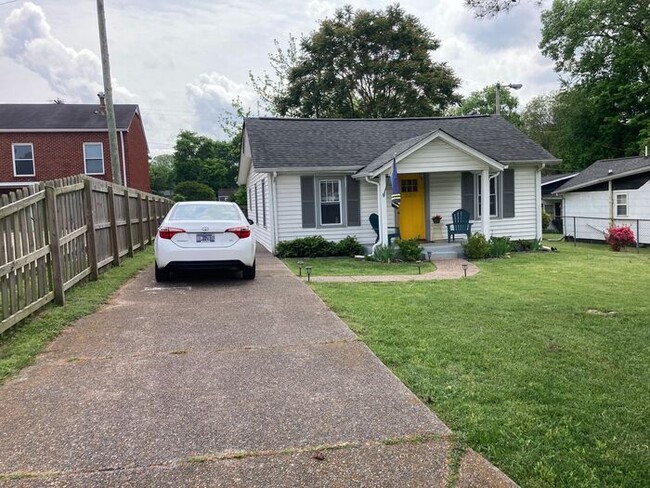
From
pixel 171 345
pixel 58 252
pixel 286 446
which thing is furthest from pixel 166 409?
pixel 58 252

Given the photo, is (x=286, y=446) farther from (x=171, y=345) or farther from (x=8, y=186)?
(x=8, y=186)

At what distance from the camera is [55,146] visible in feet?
90.9

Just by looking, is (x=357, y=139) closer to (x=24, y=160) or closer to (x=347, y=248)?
(x=347, y=248)

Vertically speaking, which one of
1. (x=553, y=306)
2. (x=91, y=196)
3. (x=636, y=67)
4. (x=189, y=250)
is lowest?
(x=553, y=306)

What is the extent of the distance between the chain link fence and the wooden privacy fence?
17.5 meters

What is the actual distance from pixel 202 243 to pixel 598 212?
65.5 feet

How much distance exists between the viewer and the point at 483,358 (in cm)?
470

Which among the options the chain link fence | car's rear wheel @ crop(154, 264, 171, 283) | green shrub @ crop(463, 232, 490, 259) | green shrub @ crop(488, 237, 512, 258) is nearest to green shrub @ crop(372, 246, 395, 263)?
green shrub @ crop(463, 232, 490, 259)

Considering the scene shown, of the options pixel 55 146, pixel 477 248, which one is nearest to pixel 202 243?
pixel 477 248

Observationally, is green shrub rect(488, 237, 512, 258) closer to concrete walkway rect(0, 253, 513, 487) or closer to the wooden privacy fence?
concrete walkway rect(0, 253, 513, 487)

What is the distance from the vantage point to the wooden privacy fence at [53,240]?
561 centimetres

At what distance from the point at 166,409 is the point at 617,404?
3.23 metres

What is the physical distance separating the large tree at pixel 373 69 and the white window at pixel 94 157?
13.0 meters

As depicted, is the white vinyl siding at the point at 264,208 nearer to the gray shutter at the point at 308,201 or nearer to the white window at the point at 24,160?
the gray shutter at the point at 308,201
